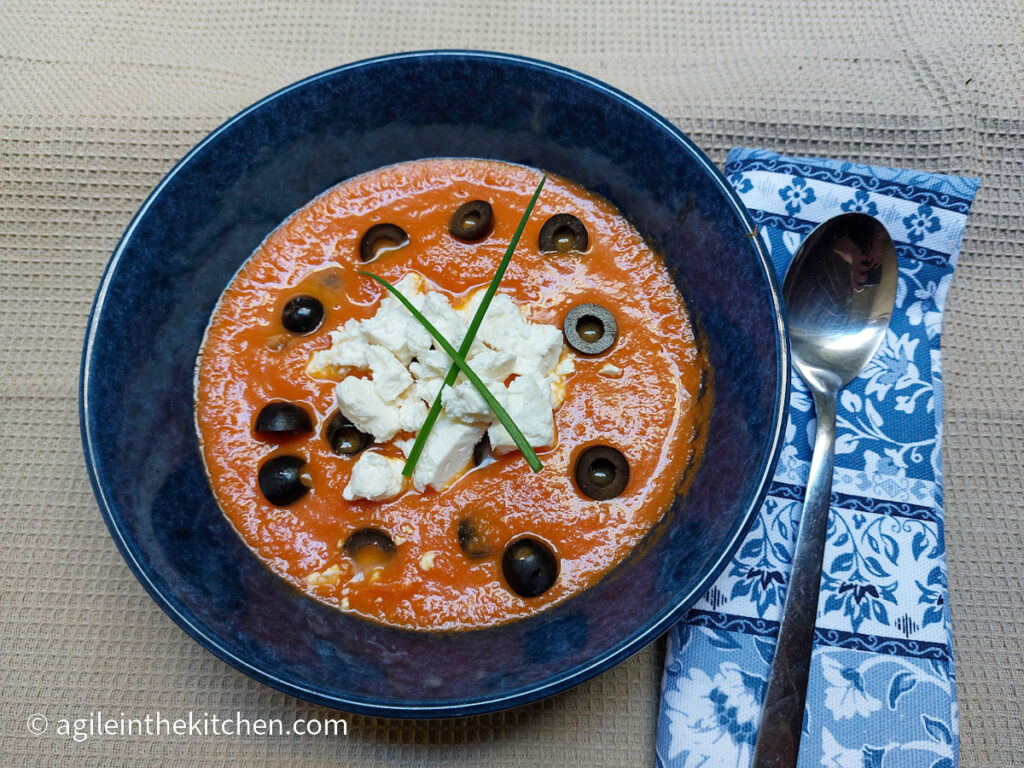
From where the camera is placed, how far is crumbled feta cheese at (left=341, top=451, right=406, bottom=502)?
2.06m

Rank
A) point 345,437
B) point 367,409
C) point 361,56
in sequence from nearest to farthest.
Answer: point 367,409, point 345,437, point 361,56

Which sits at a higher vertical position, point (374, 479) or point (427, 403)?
point (427, 403)

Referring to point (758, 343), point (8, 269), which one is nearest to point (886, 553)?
point (758, 343)

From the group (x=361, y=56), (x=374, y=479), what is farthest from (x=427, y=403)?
(x=361, y=56)

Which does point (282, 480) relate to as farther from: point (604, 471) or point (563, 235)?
point (563, 235)

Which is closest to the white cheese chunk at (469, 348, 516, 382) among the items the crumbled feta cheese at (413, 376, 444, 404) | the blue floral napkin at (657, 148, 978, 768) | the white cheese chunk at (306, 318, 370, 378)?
the crumbled feta cheese at (413, 376, 444, 404)

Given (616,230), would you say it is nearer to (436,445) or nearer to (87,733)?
(436,445)

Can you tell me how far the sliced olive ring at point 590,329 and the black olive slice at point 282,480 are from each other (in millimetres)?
907

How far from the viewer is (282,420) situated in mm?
2160

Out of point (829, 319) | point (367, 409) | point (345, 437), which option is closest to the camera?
point (367, 409)

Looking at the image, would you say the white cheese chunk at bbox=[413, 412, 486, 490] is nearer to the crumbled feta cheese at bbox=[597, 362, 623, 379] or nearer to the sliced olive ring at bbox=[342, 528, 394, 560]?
the sliced olive ring at bbox=[342, 528, 394, 560]

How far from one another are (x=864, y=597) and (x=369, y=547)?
57.1 inches

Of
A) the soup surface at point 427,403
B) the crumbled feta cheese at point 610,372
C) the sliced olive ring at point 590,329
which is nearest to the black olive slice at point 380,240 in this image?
the soup surface at point 427,403

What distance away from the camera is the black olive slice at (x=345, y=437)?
220cm
